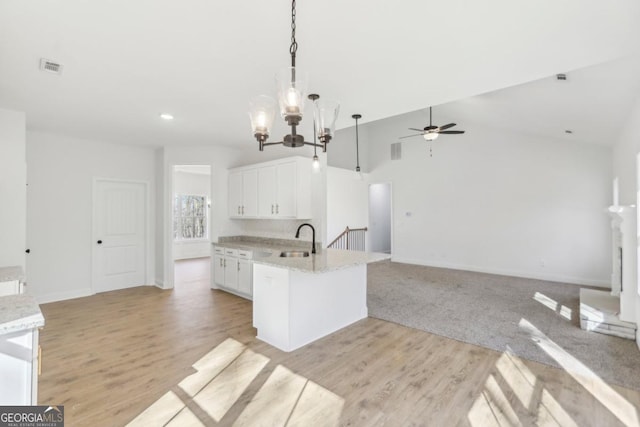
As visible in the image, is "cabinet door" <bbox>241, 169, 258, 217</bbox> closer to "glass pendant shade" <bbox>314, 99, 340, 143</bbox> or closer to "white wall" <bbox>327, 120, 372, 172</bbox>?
"glass pendant shade" <bbox>314, 99, 340, 143</bbox>

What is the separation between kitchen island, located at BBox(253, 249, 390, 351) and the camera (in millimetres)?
3154

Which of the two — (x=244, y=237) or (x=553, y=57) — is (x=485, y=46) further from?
(x=244, y=237)

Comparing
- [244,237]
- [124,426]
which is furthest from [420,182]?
[124,426]

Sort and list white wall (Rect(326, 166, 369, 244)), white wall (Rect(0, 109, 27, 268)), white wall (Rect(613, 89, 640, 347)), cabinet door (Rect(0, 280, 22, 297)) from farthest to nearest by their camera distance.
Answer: white wall (Rect(326, 166, 369, 244)), white wall (Rect(0, 109, 27, 268)), white wall (Rect(613, 89, 640, 347)), cabinet door (Rect(0, 280, 22, 297))

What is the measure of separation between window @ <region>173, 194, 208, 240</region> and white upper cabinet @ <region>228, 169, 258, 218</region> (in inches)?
Result: 194

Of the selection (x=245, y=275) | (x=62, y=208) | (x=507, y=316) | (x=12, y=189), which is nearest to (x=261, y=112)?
(x=245, y=275)

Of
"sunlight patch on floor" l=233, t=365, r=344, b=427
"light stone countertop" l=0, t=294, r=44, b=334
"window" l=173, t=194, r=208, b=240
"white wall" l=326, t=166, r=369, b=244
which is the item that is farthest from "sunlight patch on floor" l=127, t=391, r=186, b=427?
"window" l=173, t=194, r=208, b=240

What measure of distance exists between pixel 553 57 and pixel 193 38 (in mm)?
2748

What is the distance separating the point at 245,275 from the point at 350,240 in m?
4.61

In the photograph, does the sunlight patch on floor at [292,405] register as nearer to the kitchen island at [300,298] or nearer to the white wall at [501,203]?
the kitchen island at [300,298]

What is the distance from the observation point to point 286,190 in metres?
4.92

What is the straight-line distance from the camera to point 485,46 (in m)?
2.24

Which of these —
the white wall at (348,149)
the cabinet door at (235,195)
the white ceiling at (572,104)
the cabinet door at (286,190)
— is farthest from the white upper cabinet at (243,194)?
the white ceiling at (572,104)

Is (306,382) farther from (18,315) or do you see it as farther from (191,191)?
(191,191)
